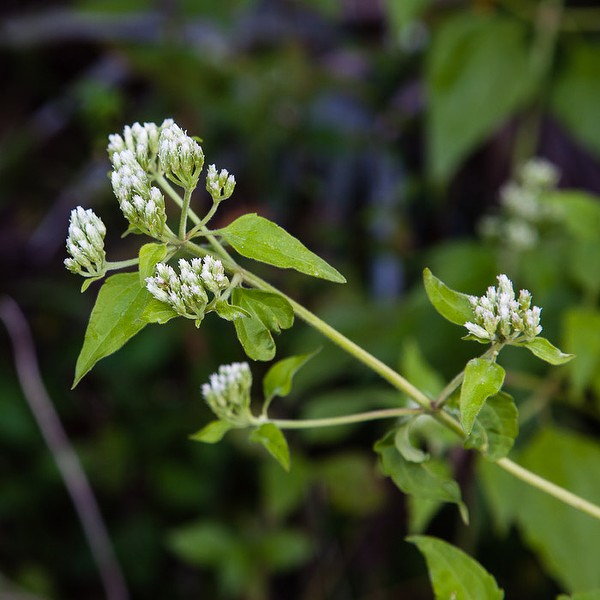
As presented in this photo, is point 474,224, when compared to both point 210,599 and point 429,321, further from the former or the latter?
point 210,599

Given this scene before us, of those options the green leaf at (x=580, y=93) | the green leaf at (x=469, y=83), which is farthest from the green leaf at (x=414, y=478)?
the green leaf at (x=580, y=93)

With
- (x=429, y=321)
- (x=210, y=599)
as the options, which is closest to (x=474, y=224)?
(x=429, y=321)

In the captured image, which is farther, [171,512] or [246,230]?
[171,512]

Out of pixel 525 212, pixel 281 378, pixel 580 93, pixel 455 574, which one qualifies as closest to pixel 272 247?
pixel 281 378

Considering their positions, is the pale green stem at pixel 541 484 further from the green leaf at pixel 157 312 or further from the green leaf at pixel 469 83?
the green leaf at pixel 469 83

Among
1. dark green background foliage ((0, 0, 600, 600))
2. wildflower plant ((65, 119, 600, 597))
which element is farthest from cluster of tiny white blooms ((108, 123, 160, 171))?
dark green background foliage ((0, 0, 600, 600))

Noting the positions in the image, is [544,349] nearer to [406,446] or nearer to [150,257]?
[406,446]
